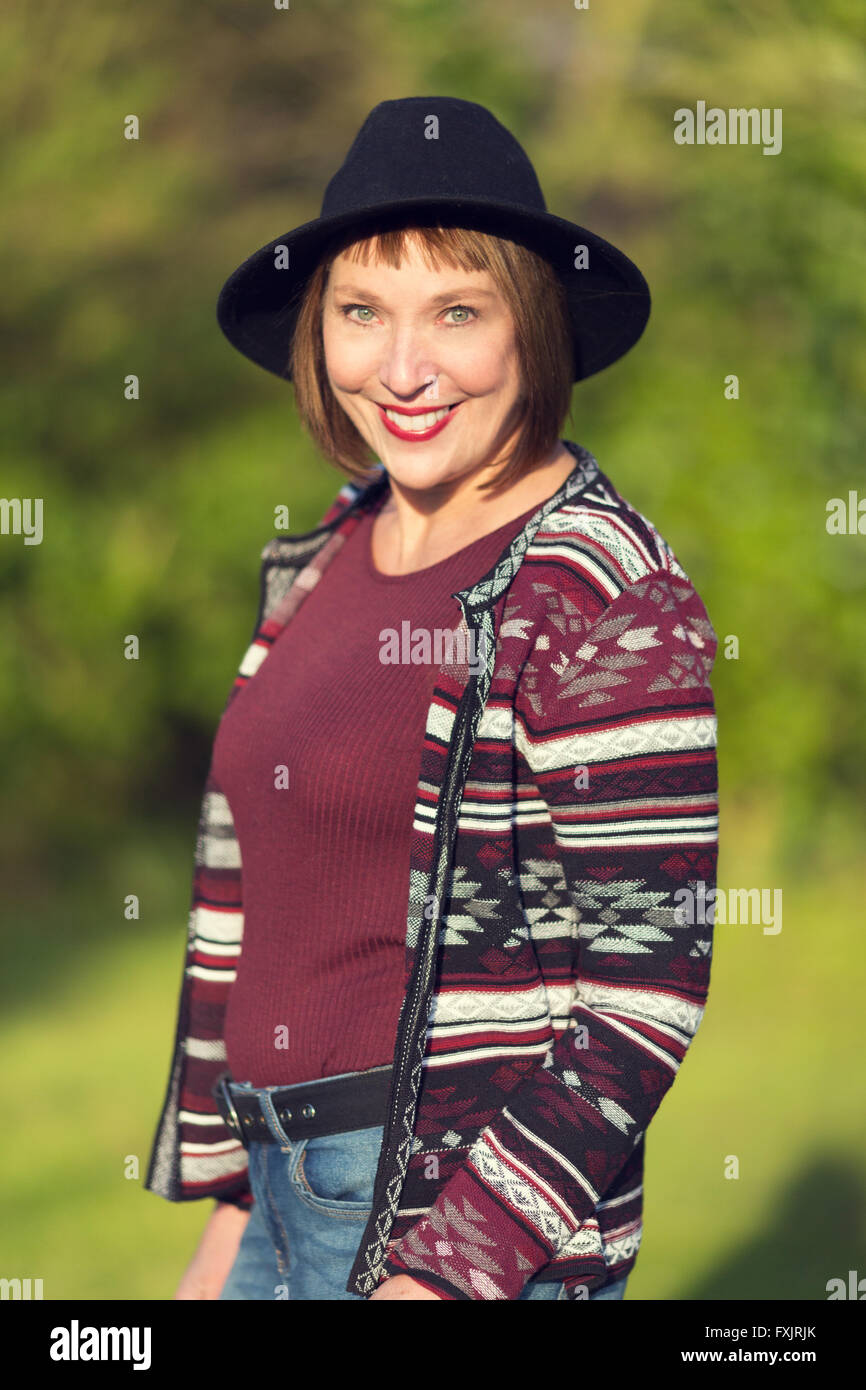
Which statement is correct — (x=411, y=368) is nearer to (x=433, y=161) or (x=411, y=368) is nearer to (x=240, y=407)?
(x=433, y=161)

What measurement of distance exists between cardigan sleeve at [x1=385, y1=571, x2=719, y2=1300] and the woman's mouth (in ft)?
1.49

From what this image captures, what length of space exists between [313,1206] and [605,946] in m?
0.59

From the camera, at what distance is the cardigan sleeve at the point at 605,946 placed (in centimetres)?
179

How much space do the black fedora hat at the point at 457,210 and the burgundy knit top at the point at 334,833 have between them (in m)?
0.40

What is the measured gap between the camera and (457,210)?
2064 mm

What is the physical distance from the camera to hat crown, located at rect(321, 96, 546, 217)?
206 centimetres

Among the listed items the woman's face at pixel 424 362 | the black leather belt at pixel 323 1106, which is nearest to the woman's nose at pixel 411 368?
the woman's face at pixel 424 362

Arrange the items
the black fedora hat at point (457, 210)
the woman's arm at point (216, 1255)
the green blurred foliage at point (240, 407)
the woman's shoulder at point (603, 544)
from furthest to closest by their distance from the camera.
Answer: the green blurred foliage at point (240, 407)
the woman's arm at point (216, 1255)
the black fedora hat at point (457, 210)
the woman's shoulder at point (603, 544)

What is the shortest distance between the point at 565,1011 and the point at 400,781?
14.6 inches

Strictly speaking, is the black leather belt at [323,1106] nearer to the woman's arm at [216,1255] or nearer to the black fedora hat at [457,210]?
the woman's arm at [216,1255]

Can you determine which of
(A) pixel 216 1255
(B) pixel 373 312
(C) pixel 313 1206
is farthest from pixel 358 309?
(A) pixel 216 1255

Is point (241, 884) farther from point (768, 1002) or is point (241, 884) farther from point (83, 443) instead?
point (83, 443)

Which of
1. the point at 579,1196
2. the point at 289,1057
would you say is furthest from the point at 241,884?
the point at 579,1196
